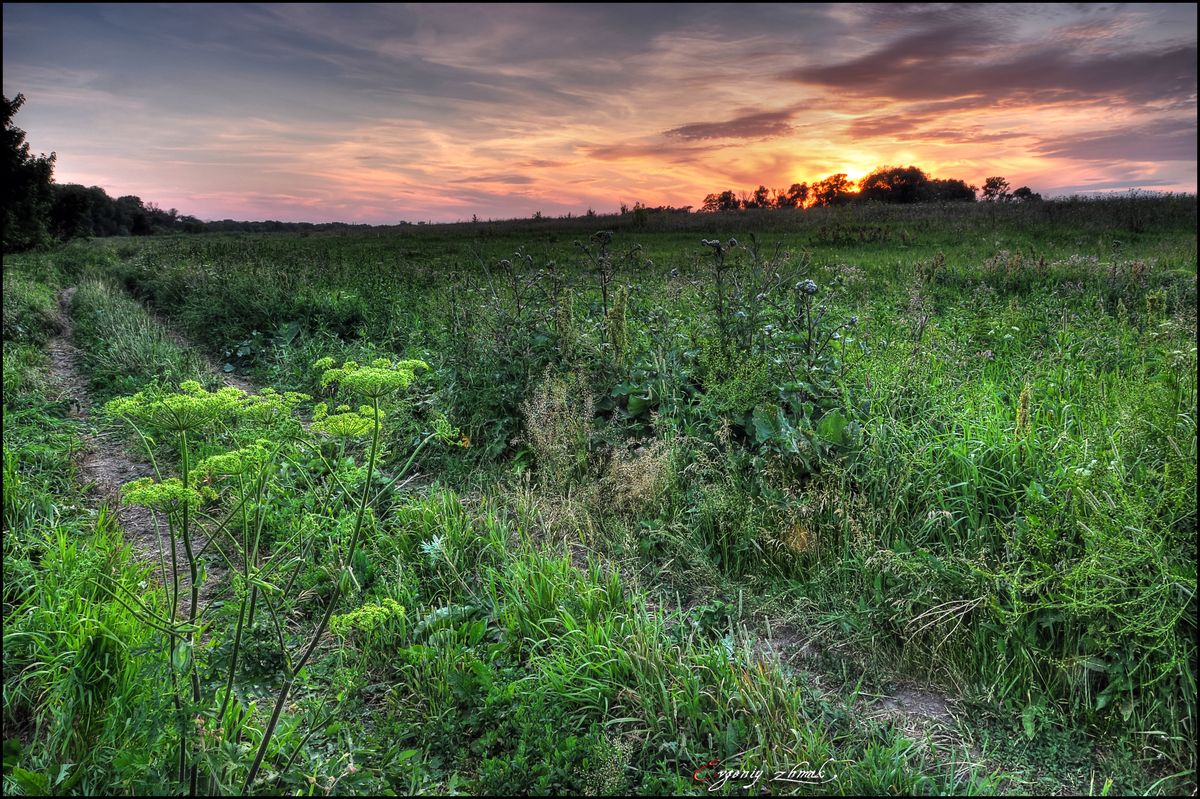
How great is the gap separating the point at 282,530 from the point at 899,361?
14.7 ft

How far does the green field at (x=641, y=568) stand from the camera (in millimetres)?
2359

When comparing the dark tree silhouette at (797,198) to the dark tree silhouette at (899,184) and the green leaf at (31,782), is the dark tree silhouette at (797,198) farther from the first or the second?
the green leaf at (31,782)

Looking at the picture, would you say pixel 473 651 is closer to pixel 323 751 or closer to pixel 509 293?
pixel 323 751

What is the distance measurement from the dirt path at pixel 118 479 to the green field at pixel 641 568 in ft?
0.14

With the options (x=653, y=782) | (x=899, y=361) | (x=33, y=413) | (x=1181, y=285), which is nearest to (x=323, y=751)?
(x=653, y=782)

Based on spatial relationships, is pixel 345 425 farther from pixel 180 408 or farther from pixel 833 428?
pixel 833 428

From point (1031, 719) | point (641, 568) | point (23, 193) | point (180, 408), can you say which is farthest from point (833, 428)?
point (23, 193)

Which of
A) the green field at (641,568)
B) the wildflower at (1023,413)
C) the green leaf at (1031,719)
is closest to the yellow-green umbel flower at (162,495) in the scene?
the green field at (641,568)

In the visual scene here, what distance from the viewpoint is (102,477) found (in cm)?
505

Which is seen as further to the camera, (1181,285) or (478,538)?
(1181,285)

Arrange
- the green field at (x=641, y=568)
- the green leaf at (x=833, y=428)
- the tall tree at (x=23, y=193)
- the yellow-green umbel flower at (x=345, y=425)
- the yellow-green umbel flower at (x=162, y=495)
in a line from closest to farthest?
the yellow-green umbel flower at (x=162, y=495)
the yellow-green umbel flower at (x=345, y=425)
the green field at (x=641, y=568)
the green leaf at (x=833, y=428)
the tall tree at (x=23, y=193)

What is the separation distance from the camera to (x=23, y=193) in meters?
20.5

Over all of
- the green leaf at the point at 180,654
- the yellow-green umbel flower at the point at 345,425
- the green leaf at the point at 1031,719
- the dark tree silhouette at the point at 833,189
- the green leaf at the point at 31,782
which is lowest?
the green leaf at the point at 1031,719

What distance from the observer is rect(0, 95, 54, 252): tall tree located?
1819cm
